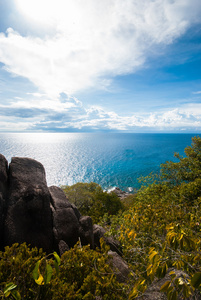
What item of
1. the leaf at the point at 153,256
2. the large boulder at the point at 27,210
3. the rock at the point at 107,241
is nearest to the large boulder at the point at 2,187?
the large boulder at the point at 27,210

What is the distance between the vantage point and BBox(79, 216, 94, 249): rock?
1424 cm

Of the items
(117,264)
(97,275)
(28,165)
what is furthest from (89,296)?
(28,165)

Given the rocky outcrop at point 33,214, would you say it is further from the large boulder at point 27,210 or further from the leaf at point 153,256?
the leaf at point 153,256

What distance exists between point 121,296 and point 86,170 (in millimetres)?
95633

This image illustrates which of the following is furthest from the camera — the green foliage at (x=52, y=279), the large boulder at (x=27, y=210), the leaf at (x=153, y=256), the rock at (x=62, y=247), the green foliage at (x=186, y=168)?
the green foliage at (x=186, y=168)

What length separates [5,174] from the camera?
12820 mm

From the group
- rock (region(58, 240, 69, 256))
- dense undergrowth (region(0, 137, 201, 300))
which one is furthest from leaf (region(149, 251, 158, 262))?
rock (region(58, 240, 69, 256))

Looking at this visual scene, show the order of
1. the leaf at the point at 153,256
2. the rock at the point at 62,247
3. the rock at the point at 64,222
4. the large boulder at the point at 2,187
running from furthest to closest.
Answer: the rock at the point at 64,222 → the rock at the point at 62,247 → the large boulder at the point at 2,187 → the leaf at the point at 153,256

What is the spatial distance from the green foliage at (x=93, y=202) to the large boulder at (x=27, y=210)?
53.0ft

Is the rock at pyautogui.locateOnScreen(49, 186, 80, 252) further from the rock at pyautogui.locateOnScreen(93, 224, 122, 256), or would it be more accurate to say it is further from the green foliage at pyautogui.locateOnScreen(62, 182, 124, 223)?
the green foliage at pyautogui.locateOnScreen(62, 182, 124, 223)

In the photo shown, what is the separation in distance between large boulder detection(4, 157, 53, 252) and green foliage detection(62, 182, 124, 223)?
16.2 metres

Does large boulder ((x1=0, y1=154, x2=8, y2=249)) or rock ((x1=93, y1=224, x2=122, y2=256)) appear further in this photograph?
rock ((x1=93, y1=224, x2=122, y2=256))

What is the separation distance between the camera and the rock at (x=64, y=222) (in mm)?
13281

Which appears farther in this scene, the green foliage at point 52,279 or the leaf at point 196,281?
the green foliage at point 52,279
